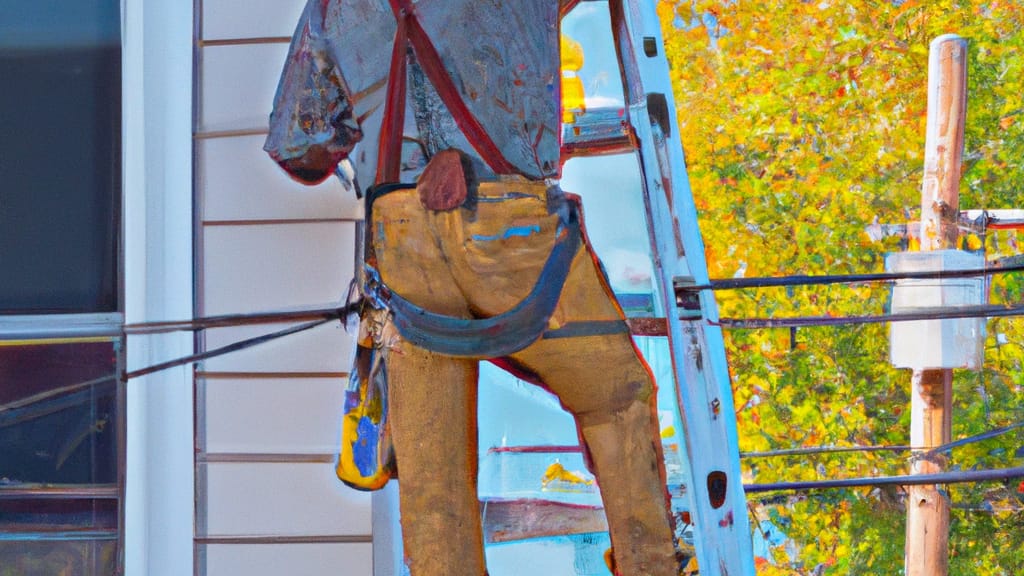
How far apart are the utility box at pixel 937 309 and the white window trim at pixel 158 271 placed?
2408mm

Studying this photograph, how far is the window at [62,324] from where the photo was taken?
2461 mm

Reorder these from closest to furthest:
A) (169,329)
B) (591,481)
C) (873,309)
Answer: (169,329) < (591,481) < (873,309)

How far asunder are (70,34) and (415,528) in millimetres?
1425

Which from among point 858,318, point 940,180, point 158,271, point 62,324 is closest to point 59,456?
point 62,324

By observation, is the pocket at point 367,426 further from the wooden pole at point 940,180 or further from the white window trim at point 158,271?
the wooden pole at point 940,180

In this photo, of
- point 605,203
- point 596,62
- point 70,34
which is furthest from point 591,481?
point 70,34

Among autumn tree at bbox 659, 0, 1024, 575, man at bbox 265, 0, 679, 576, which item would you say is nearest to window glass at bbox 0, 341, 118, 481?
man at bbox 265, 0, 679, 576

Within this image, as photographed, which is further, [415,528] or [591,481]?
[591,481]

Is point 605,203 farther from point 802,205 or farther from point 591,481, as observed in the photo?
point 802,205

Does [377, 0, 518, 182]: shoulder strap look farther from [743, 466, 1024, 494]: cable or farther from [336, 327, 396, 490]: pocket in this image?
[743, 466, 1024, 494]: cable

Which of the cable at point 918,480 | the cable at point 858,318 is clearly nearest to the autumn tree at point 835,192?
the cable at point 918,480

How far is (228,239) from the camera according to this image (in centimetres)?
244

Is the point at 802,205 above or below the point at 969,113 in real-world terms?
below

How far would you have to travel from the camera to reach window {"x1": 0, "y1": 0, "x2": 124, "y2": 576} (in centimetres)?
246
